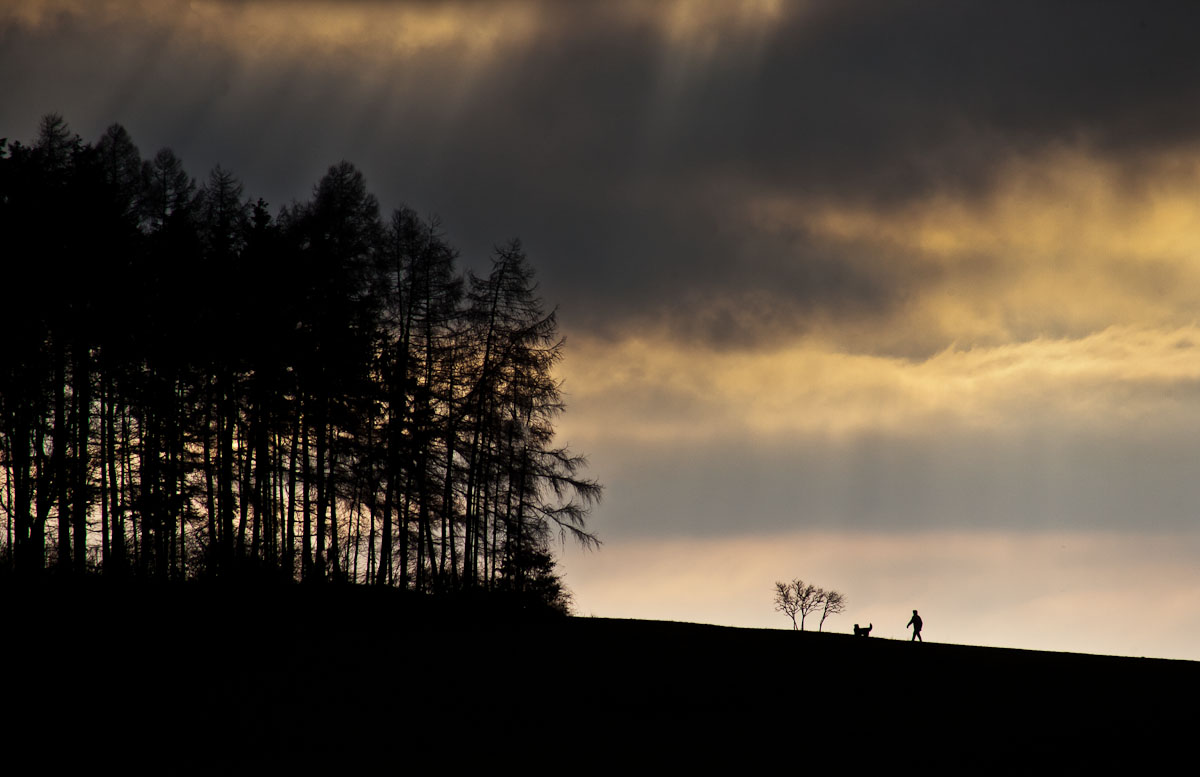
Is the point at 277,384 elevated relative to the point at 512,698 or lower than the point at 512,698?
elevated

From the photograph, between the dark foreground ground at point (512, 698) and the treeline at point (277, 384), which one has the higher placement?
the treeline at point (277, 384)

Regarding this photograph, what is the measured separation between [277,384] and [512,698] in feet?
65.1

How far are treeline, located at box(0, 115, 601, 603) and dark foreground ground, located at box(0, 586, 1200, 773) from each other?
6.69 metres

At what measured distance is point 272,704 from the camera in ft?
77.0

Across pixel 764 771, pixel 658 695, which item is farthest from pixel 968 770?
pixel 658 695

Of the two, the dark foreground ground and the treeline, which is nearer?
the dark foreground ground

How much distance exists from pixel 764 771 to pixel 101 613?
1923 cm

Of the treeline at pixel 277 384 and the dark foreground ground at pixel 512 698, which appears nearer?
the dark foreground ground at pixel 512 698

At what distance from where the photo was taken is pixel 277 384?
39469 millimetres

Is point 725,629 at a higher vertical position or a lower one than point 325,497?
lower

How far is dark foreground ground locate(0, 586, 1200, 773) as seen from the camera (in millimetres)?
19922

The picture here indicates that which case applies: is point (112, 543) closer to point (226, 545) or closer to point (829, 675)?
point (226, 545)

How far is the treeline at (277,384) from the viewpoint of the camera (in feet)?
116

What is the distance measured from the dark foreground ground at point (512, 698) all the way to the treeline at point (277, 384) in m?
6.69
